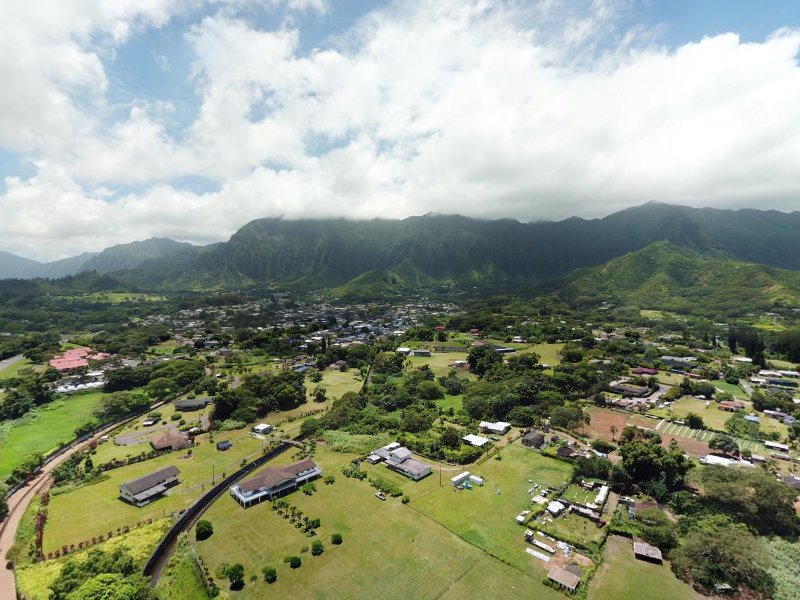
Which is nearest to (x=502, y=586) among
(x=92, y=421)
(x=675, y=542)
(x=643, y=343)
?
(x=675, y=542)

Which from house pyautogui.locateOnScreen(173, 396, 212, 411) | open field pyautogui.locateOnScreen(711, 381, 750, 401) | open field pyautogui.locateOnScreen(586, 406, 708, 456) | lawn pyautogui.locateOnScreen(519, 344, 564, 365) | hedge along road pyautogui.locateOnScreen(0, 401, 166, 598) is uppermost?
hedge along road pyautogui.locateOnScreen(0, 401, 166, 598)

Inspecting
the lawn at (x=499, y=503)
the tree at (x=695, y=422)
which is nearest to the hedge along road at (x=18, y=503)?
the lawn at (x=499, y=503)

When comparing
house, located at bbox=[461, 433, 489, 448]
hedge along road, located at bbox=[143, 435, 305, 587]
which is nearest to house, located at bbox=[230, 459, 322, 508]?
hedge along road, located at bbox=[143, 435, 305, 587]

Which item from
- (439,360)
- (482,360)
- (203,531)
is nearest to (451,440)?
(203,531)

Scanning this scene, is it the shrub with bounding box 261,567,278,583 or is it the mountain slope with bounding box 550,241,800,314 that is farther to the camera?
the mountain slope with bounding box 550,241,800,314

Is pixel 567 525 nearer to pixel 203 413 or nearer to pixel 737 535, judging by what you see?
pixel 737 535

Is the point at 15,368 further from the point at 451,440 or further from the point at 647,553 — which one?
the point at 647,553

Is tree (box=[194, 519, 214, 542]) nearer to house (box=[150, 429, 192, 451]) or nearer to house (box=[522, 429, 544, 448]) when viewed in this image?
house (box=[150, 429, 192, 451])

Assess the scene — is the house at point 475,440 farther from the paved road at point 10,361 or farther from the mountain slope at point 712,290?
the mountain slope at point 712,290
